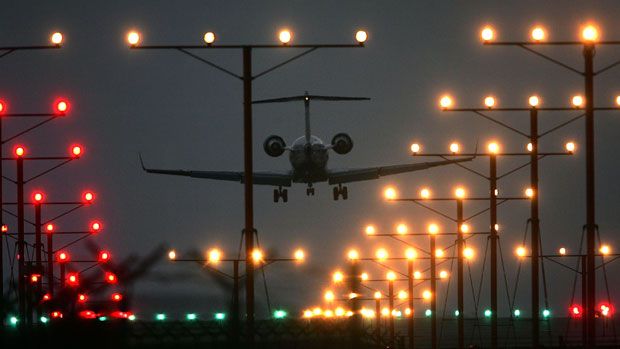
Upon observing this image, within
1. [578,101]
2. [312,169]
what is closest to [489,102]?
[578,101]

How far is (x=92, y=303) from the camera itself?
26094 millimetres

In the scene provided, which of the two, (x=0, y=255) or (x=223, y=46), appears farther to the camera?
(x=0, y=255)

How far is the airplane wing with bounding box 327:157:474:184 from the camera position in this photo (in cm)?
11856

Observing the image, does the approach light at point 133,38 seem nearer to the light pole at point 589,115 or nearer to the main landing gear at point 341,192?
the light pole at point 589,115

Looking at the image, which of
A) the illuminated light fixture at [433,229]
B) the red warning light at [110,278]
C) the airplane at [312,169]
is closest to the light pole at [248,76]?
the red warning light at [110,278]

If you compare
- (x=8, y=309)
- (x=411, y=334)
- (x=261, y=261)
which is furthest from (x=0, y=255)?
(x=411, y=334)

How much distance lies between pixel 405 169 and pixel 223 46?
81.9 metres

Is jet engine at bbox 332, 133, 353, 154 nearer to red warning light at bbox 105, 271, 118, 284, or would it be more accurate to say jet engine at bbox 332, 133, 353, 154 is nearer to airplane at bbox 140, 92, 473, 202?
airplane at bbox 140, 92, 473, 202

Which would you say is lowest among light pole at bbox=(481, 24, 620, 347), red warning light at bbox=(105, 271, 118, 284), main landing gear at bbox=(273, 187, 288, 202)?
red warning light at bbox=(105, 271, 118, 284)

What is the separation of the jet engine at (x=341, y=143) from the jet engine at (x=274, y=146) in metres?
3.60

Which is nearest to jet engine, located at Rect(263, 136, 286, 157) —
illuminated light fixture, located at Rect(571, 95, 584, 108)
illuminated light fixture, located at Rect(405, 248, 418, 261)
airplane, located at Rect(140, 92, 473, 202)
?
airplane, located at Rect(140, 92, 473, 202)

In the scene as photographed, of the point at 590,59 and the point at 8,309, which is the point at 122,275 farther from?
the point at 590,59

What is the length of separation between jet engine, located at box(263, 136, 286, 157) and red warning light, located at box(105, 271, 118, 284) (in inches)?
3444

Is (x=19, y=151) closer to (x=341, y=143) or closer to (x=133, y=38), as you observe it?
(x=133, y=38)
